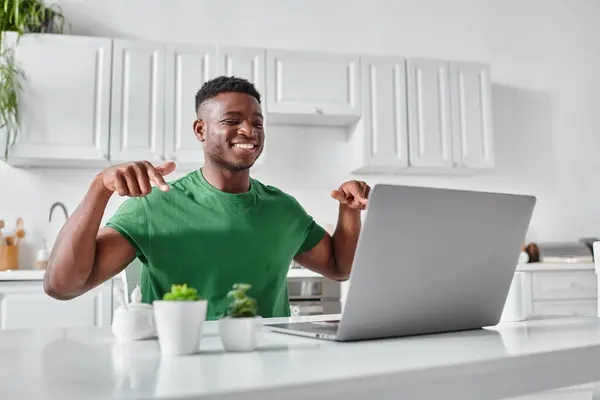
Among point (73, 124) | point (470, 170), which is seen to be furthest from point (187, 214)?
point (470, 170)

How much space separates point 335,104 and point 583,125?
2.10 meters

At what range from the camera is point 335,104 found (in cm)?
355

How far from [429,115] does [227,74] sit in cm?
126

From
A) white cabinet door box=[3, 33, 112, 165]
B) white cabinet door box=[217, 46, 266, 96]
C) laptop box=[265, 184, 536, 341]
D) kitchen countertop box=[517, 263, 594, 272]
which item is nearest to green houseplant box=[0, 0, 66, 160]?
white cabinet door box=[3, 33, 112, 165]

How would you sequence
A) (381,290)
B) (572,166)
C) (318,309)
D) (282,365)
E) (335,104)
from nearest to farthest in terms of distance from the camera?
(282,365)
(381,290)
(318,309)
(335,104)
(572,166)

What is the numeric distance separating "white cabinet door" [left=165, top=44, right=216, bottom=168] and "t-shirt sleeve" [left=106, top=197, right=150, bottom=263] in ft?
A: 5.97

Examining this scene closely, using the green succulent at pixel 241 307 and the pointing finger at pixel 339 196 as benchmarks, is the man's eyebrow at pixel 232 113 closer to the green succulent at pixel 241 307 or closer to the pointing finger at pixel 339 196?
the pointing finger at pixel 339 196

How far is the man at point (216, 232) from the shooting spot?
1283mm

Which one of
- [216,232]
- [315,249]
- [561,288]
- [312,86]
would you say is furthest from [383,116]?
[216,232]

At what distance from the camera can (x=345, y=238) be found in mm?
1660

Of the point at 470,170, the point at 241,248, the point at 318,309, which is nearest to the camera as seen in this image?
the point at 241,248

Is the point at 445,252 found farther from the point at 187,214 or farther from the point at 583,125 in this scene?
the point at 583,125

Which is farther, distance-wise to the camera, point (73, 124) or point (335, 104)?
point (335, 104)

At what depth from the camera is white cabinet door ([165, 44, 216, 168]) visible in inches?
129
